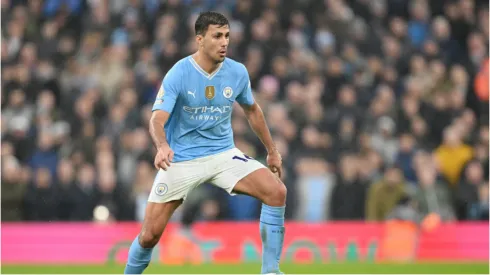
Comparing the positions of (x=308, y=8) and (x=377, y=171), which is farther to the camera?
(x=308, y=8)

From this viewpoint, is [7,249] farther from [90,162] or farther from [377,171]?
[377,171]

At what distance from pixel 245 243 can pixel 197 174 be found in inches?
274

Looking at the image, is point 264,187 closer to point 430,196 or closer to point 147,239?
point 147,239

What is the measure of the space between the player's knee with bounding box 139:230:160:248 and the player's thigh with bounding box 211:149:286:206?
2.50 ft

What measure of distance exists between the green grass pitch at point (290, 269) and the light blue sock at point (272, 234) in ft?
14.1

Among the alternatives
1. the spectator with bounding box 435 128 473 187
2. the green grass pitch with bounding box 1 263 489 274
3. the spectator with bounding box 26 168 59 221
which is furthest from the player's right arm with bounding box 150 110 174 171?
the spectator with bounding box 435 128 473 187

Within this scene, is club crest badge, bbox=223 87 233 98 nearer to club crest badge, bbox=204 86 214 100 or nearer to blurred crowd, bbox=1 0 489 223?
club crest badge, bbox=204 86 214 100

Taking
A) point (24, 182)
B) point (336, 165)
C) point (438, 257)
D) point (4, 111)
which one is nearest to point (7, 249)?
point (24, 182)

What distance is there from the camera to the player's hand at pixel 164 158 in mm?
9328

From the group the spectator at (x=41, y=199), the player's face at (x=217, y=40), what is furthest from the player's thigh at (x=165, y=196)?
the spectator at (x=41, y=199)

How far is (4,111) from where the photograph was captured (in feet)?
60.3

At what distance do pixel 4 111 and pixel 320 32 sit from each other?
5.83 m

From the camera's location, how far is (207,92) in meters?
9.98

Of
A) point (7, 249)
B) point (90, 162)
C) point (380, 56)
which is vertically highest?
point (380, 56)
